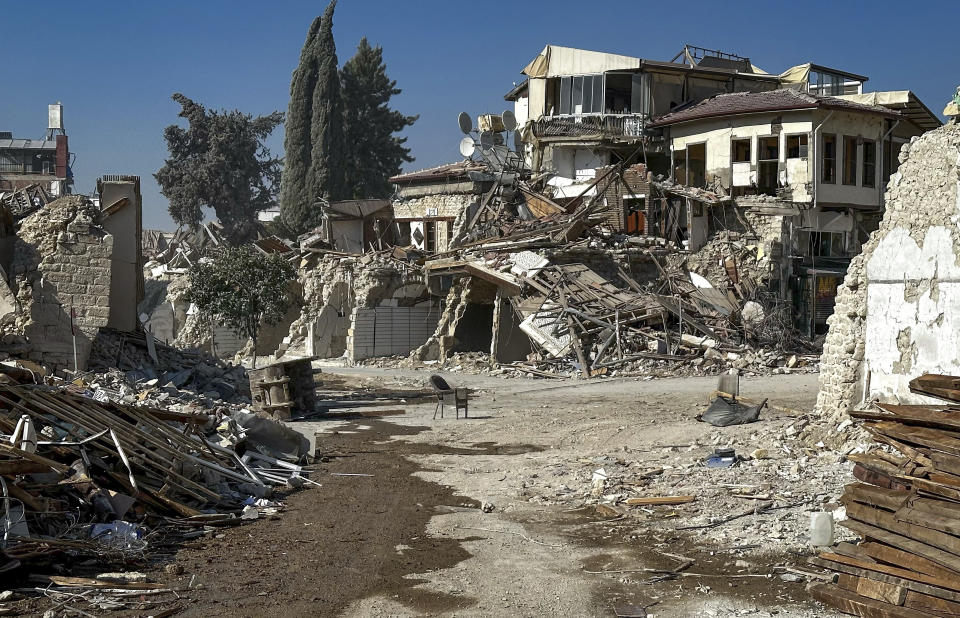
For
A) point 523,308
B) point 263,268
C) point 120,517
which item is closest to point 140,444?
point 120,517

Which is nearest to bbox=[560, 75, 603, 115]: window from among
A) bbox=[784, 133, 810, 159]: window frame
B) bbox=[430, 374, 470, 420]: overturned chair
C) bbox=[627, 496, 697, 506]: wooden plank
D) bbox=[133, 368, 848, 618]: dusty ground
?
bbox=[784, 133, 810, 159]: window frame

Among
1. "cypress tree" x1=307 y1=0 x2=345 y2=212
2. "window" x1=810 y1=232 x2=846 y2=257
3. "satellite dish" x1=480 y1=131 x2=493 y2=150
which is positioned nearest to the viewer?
"window" x1=810 y1=232 x2=846 y2=257

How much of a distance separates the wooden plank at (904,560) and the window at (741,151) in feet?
97.7

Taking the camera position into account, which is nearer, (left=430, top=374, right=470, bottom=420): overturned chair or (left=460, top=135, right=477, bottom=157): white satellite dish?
(left=430, top=374, right=470, bottom=420): overturned chair

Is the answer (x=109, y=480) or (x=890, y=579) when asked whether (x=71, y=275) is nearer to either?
(x=109, y=480)

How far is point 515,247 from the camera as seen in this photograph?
101 ft

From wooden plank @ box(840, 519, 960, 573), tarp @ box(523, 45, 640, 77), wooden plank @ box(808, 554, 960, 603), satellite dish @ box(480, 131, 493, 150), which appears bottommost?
wooden plank @ box(808, 554, 960, 603)

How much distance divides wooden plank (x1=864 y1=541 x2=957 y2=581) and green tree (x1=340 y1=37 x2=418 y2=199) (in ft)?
165

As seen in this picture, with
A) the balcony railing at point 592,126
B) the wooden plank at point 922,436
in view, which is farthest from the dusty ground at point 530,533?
the balcony railing at point 592,126

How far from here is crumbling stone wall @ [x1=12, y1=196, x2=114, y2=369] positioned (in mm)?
18469

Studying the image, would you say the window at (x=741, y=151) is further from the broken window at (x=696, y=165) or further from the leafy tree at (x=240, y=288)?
the leafy tree at (x=240, y=288)

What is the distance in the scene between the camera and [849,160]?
34.5 m

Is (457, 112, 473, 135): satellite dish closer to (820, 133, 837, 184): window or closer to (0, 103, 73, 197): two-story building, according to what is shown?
(820, 133, 837, 184): window

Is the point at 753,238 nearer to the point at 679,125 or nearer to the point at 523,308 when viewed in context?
the point at 679,125
